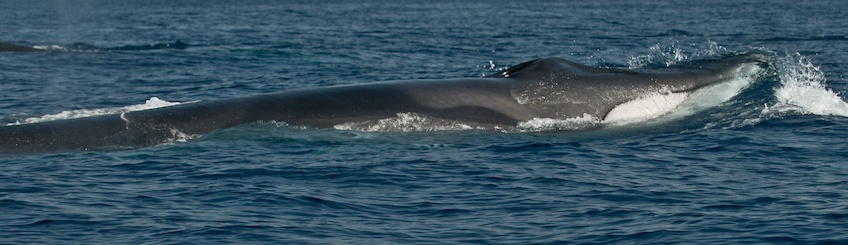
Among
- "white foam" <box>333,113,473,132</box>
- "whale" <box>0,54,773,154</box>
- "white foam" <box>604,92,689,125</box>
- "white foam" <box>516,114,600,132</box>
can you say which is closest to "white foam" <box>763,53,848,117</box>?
"whale" <box>0,54,773,154</box>

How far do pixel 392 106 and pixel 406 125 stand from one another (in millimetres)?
522

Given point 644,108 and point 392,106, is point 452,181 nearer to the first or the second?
point 392,106

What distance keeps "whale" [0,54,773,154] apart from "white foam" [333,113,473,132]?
0.10 meters

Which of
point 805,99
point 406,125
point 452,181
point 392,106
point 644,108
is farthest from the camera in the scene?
point 805,99

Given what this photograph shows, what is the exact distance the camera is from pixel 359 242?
45.3 feet

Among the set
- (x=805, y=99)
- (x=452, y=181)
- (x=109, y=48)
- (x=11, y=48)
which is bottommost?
Result: (x=109, y=48)

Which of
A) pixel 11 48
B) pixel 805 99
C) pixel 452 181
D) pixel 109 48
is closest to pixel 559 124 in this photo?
pixel 452 181

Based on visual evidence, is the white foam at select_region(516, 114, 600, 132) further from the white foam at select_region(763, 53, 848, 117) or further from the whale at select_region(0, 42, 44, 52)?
the whale at select_region(0, 42, 44, 52)

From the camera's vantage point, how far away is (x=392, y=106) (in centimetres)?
2206

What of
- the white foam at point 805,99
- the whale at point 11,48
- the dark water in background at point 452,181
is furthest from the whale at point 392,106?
the whale at point 11,48

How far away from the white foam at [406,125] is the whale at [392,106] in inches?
3.8

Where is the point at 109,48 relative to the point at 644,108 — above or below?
below

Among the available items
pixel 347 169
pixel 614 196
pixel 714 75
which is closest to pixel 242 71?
pixel 714 75

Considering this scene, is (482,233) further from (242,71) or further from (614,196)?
(242,71)
